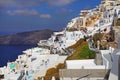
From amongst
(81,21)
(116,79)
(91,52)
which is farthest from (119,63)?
(81,21)

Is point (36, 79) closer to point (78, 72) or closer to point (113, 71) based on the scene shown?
point (78, 72)

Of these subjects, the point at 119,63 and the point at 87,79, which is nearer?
the point at 119,63

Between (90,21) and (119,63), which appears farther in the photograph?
(90,21)

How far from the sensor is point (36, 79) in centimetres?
2653

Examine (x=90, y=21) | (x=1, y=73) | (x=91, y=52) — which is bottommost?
(x=1, y=73)

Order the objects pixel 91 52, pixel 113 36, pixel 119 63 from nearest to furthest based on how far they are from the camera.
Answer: pixel 119 63, pixel 91 52, pixel 113 36

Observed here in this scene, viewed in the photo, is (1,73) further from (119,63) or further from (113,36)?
(119,63)

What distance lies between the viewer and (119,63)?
1582cm

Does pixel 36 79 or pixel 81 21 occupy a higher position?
pixel 81 21

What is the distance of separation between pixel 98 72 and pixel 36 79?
370 inches

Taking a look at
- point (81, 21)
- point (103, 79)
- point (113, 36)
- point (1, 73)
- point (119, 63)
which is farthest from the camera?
point (81, 21)

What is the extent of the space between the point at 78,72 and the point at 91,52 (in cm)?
646

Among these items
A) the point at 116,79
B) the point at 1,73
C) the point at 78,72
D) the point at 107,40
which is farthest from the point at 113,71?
the point at 1,73

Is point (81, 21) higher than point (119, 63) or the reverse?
higher
